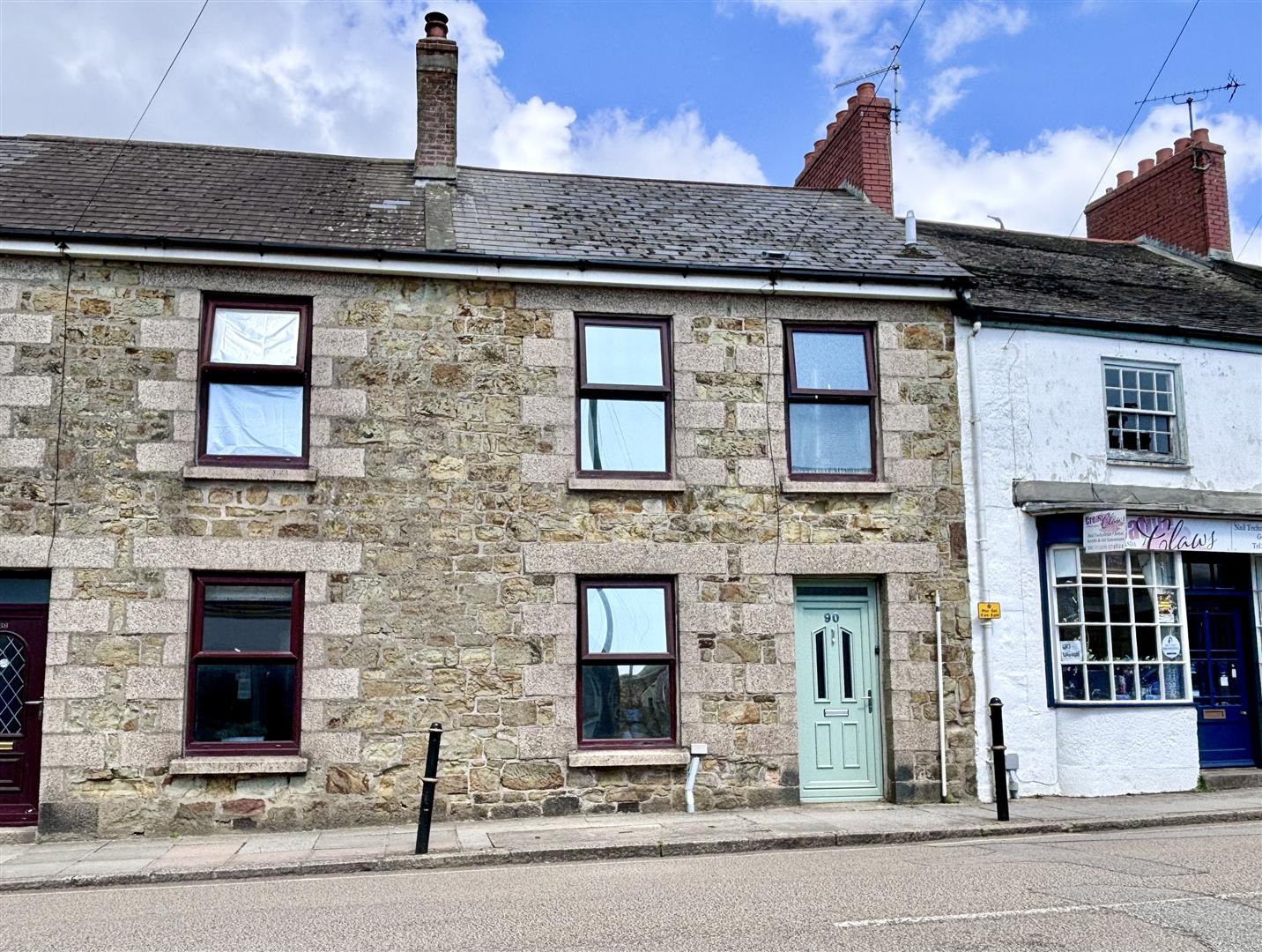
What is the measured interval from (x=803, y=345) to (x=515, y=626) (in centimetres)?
447

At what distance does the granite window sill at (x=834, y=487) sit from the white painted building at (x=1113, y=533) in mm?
1109

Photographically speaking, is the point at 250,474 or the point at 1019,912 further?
the point at 250,474

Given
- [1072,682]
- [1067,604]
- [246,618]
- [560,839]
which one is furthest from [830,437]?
[246,618]

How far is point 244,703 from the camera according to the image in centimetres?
1176

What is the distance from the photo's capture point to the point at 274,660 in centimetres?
1180

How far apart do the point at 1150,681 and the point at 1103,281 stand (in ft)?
18.5

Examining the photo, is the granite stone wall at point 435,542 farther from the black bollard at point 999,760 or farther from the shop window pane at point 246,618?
the black bollard at point 999,760

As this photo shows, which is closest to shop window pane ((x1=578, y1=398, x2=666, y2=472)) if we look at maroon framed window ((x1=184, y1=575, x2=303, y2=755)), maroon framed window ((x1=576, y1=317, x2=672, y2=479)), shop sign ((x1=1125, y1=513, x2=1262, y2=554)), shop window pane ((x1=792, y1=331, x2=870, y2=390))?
maroon framed window ((x1=576, y1=317, x2=672, y2=479))

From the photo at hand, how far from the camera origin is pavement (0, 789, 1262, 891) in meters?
9.59

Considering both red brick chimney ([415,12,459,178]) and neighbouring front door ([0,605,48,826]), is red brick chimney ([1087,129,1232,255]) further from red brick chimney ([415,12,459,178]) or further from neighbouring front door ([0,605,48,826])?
neighbouring front door ([0,605,48,826])

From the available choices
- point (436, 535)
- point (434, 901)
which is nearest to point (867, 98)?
point (436, 535)

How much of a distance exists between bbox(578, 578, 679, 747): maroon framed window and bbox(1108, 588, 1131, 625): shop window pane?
5.20 meters

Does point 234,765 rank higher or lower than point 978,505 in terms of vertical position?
lower

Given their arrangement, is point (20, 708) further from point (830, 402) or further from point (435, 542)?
point (830, 402)
